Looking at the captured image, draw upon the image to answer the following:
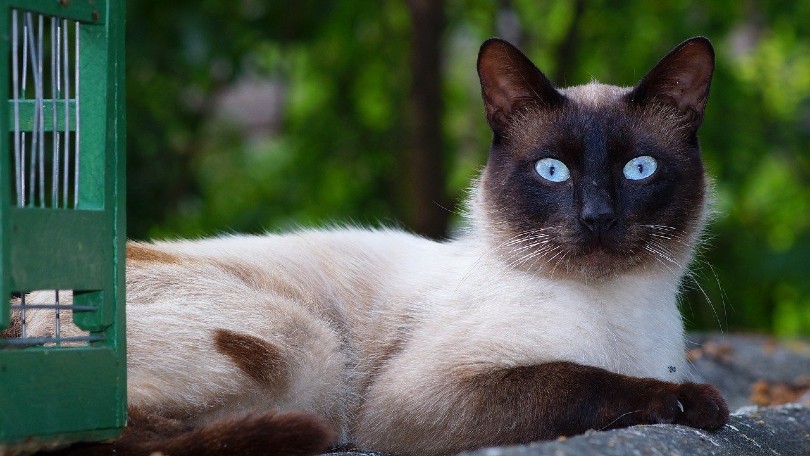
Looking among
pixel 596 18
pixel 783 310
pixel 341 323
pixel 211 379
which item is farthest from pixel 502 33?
pixel 211 379

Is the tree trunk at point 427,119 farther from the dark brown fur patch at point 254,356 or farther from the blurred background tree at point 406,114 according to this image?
the dark brown fur patch at point 254,356

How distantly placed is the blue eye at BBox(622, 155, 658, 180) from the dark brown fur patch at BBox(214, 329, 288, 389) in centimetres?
123

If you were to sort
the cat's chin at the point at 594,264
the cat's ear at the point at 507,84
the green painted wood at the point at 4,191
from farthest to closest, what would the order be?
the cat's ear at the point at 507,84
the cat's chin at the point at 594,264
the green painted wood at the point at 4,191

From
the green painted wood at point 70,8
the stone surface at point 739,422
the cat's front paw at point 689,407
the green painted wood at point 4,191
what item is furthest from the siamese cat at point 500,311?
the green painted wood at point 70,8

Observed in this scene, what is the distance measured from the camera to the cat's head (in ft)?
9.72

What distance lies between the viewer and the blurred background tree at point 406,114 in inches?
274

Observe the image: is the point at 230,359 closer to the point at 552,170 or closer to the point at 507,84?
the point at 552,170

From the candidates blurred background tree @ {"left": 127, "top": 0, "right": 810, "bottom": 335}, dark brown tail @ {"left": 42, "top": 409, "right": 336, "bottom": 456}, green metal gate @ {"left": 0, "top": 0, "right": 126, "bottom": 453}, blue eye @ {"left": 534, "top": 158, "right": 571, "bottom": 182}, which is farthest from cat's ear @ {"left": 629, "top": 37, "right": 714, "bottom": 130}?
blurred background tree @ {"left": 127, "top": 0, "right": 810, "bottom": 335}

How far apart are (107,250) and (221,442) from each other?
557 mm

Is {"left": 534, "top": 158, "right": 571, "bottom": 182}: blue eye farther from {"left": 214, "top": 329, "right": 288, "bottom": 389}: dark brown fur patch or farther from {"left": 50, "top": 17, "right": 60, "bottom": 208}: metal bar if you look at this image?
{"left": 50, "top": 17, "right": 60, "bottom": 208}: metal bar

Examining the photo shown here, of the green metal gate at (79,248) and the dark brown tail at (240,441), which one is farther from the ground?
the green metal gate at (79,248)

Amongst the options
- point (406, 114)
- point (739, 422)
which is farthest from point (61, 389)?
point (406, 114)

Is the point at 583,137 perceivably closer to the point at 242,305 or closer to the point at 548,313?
the point at 548,313

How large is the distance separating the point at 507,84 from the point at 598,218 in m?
0.70
